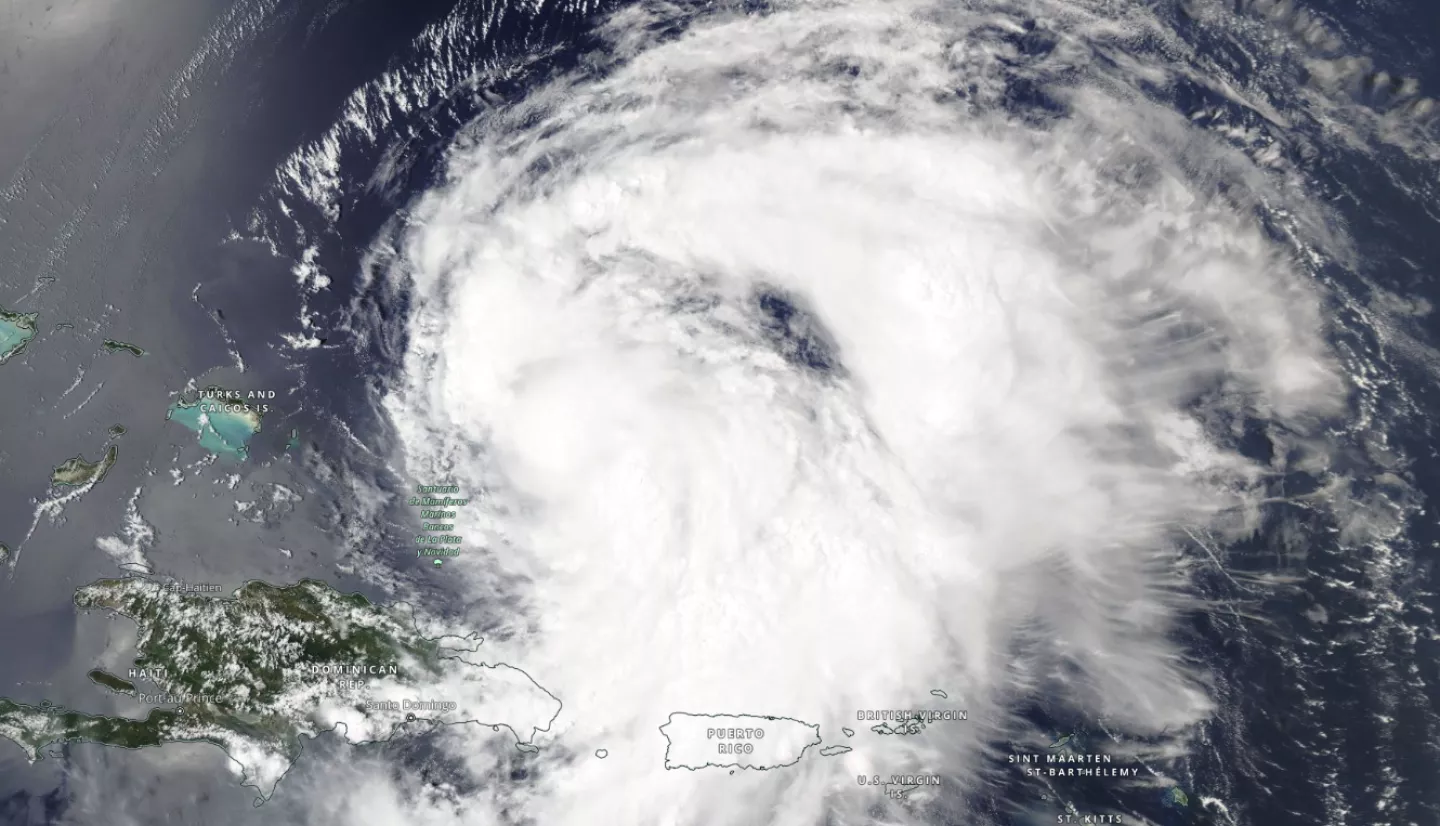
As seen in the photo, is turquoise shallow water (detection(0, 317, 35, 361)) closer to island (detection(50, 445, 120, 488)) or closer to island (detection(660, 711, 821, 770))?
island (detection(50, 445, 120, 488))

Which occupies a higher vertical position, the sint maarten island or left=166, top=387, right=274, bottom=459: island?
left=166, top=387, right=274, bottom=459: island

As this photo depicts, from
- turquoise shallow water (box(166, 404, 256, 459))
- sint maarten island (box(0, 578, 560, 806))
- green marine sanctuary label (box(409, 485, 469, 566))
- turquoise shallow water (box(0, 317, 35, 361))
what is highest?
turquoise shallow water (box(0, 317, 35, 361))

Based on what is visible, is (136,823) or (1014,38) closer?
(136,823)

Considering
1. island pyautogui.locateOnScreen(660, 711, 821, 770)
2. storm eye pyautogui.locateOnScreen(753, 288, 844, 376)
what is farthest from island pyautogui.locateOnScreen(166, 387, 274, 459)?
storm eye pyautogui.locateOnScreen(753, 288, 844, 376)

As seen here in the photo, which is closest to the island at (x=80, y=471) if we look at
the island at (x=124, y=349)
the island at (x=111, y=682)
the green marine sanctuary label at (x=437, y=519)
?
the island at (x=124, y=349)

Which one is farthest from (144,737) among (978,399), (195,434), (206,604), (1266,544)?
(1266,544)

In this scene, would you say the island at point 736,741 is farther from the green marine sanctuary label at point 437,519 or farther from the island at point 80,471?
the island at point 80,471

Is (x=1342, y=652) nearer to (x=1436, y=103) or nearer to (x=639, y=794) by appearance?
(x=1436, y=103)
